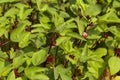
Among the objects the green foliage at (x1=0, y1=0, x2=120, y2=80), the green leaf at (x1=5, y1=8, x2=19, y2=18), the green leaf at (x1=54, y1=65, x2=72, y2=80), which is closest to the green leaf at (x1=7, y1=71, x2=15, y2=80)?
the green foliage at (x1=0, y1=0, x2=120, y2=80)

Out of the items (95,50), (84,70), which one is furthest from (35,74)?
(95,50)

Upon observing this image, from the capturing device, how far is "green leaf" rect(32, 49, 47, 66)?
233 centimetres

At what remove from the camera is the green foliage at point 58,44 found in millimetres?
2369

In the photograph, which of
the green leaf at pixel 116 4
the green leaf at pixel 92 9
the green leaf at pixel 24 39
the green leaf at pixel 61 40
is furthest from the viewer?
the green leaf at pixel 116 4

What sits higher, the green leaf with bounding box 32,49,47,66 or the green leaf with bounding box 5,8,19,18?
the green leaf with bounding box 5,8,19,18

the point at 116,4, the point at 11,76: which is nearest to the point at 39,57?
the point at 11,76

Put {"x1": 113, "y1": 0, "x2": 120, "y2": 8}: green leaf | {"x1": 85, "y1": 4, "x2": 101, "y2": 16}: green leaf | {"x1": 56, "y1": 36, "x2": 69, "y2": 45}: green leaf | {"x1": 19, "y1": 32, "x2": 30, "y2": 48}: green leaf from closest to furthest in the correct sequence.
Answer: {"x1": 56, "y1": 36, "x2": 69, "y2": 45}: green leaf → {"x1": 19, "y1": 32, "x2": 30, "y2": 48}: green leaf → {"x1": 85, "y1": 4, "x2": 101, "y2": 16}: green leaf → {"x1": 113, "y1": 0, "x2": 120, "y2": 8}: green leaf

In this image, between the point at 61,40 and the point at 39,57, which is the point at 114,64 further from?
the point at 39,57

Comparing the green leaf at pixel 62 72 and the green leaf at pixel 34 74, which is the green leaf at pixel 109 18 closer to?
the green leaf at pixel 62 72

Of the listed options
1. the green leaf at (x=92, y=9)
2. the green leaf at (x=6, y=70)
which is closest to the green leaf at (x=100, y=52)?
the green leaf at (x=92, y=9)

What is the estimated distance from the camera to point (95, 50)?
9.04ft

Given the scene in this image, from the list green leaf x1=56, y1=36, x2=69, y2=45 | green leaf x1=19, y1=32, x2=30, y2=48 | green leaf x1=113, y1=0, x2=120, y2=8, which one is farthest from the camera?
green leaf x1=113, y1=0, x2=120, y2=8

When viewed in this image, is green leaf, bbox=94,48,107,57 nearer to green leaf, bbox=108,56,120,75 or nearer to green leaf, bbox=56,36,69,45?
green leaf, bbox=108,56,120,75

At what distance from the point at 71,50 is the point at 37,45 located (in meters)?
0.27
